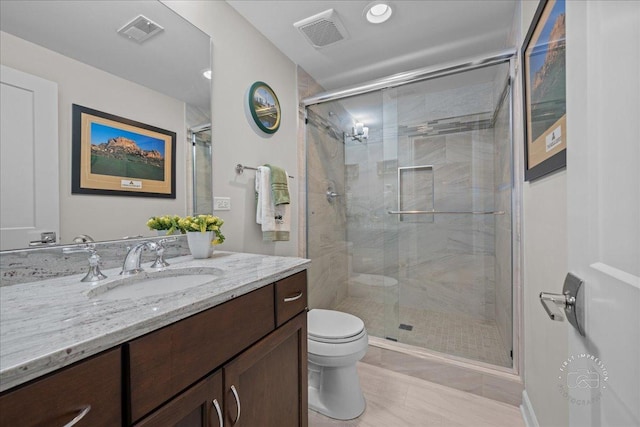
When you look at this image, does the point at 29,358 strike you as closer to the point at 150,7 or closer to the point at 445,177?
the point at 150,7

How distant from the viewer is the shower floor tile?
1769mm

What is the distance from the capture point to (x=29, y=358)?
37 centimetres

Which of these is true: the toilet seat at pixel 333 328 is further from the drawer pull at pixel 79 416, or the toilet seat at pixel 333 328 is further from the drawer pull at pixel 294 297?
the drawer pull at pixel 79 416

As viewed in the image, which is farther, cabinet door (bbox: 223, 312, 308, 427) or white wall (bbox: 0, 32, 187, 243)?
white wall (bbox: 0, 32, 187, 243)

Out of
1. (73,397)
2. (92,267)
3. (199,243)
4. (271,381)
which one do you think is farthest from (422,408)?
(92,267)

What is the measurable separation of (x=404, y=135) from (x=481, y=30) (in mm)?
911

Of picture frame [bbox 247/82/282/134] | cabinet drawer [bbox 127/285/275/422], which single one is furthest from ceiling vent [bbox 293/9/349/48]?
cabinet drawer [bbox 127/285/275/422]

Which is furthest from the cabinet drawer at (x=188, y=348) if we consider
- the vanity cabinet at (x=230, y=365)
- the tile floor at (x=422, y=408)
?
the tile floor at (x=422, y=408)

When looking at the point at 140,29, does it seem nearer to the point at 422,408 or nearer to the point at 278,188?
the point at 278,188

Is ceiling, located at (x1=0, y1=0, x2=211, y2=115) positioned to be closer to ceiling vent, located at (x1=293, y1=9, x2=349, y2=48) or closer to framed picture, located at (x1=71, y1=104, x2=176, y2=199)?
framed picture, located at (x1=71, y1=104, x2=176, y2=199)

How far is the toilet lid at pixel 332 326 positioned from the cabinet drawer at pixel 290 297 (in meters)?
0.47

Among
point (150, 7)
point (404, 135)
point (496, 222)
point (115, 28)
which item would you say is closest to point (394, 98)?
point (404, 135)

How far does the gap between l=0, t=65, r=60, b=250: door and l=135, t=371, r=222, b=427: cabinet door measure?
0.75 metres

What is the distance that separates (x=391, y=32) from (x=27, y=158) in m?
2.01
